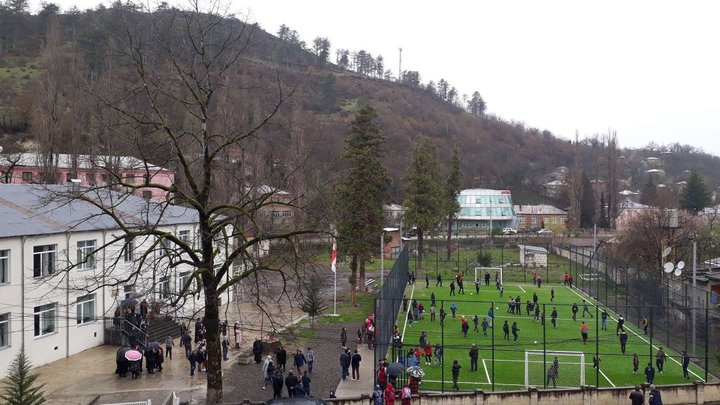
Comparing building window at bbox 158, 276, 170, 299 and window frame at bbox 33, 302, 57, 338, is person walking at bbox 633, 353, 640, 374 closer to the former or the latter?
building window at bbox 158, 276, 170, 299

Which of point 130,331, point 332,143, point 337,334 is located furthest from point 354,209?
point 332,143

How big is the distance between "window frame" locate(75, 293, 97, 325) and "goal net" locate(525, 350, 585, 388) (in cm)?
1805

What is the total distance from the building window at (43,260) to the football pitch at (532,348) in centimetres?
1434

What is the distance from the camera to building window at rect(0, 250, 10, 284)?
2083 cm

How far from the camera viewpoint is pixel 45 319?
886 inches

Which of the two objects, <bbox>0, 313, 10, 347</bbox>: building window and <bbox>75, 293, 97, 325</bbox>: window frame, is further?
<bbox>75, 293, 97, 325</bbox>: window frame

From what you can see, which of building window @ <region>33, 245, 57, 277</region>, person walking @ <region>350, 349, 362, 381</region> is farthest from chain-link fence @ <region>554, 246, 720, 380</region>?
building window @ <region>33, 245, 57, 277</region>

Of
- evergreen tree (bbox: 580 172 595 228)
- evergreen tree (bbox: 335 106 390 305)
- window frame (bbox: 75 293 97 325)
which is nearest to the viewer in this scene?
window frame (bbox: 75 293 97 325)

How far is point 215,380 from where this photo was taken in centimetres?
1489

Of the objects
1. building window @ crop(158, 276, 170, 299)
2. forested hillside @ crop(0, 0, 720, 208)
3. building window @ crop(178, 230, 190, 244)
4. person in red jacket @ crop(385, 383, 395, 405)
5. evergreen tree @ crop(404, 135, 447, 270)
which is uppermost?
forested hillside @ crop(0, 0, 720, 208)

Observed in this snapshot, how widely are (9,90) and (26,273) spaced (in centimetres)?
8178

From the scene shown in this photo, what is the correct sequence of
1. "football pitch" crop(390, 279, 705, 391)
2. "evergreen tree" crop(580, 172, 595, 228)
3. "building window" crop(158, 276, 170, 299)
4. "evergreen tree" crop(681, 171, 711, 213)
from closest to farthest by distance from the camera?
"building window" crop(158, 276, 170, 299) → "football pitch" crop(390, 279, 705, 391) → "evergreen tree" crop(681, 171, 711, 213) → "evergreen tree" crop(580, 172, 595, 228)

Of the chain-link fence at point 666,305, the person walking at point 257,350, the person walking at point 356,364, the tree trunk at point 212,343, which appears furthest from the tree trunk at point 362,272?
the tree trunk at point 212,343

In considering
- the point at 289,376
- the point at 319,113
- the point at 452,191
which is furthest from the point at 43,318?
the point at 319,113
